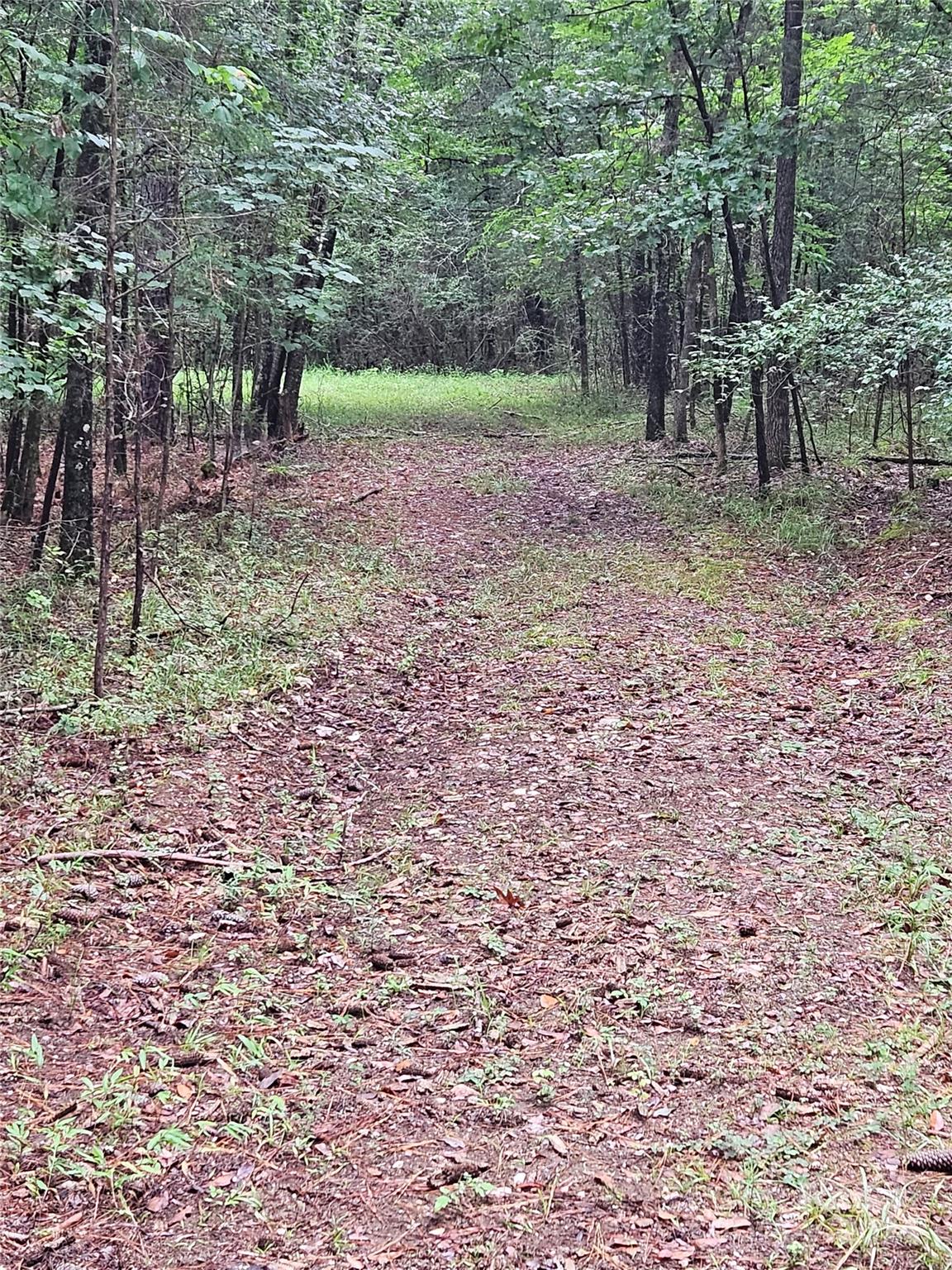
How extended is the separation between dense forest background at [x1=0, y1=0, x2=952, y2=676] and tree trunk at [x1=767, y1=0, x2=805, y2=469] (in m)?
0.04

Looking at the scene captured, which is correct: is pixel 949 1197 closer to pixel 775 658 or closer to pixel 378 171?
pixel 775 658

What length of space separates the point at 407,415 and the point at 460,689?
1552 centimetres

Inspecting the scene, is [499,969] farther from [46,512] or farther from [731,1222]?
[46,512]

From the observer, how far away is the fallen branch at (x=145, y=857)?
4426 millimetres

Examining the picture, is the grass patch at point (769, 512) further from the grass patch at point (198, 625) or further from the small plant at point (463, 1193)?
the small plant at point (463, 1193)

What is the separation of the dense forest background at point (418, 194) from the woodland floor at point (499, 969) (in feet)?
7.17

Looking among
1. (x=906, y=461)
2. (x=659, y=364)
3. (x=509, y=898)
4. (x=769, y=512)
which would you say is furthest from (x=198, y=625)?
(x=659, y=364)

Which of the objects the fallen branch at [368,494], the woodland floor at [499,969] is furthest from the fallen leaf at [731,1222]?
the fallen branch at [368,494]

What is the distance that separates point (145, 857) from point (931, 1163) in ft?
11.2

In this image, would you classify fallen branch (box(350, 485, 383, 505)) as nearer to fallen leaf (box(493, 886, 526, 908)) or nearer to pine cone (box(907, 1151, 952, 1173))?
fallen leaf (box(493, 886, 526, 908))

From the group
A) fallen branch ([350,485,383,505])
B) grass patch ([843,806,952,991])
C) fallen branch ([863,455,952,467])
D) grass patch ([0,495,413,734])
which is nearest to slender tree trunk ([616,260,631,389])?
fallen branch ([350,485,383,505])

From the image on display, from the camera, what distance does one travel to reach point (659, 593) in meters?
9.22

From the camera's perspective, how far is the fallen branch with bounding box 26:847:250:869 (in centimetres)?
443

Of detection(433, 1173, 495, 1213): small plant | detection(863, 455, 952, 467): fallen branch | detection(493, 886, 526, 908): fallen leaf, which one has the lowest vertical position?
detection(433, 1173, 495, 1213): small plant
